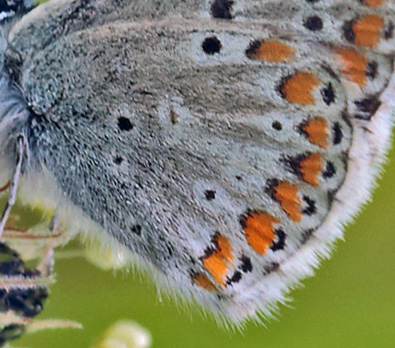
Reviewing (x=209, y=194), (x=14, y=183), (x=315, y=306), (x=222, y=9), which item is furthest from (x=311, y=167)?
(x=315, y=306)

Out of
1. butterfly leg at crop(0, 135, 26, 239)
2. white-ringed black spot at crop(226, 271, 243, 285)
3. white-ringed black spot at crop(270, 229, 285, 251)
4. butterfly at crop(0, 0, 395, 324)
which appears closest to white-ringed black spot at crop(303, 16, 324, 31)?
butterfly at crop(0, 0, 395, 324)

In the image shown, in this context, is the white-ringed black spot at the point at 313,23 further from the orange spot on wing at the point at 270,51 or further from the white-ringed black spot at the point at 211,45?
the white-ringed black spot at the point at 211,45

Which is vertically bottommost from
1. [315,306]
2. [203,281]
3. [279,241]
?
[315,306]

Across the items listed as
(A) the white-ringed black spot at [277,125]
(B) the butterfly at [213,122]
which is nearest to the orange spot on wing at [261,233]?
(B) the butterfly at [213,122]

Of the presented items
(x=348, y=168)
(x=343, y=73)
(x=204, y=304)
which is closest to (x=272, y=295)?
(x=204, y=304)

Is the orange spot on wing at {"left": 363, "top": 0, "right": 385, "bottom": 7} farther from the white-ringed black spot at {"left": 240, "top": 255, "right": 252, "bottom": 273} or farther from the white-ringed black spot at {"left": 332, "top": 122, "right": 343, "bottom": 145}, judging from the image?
the white-ringed black spot at {"left": 240, "top": 255, "right": 252, "bottom": 273}

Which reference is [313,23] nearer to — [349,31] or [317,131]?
[349,31]

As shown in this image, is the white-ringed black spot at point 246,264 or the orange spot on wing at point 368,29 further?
the white-ringed black spot at point 246,264
